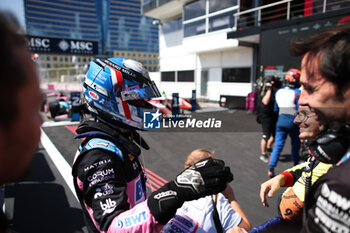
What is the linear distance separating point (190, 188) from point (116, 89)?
0.87m

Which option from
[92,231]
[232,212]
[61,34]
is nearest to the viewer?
[92,231]

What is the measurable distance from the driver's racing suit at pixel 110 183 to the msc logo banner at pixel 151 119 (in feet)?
0.87

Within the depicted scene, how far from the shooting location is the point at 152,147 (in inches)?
235

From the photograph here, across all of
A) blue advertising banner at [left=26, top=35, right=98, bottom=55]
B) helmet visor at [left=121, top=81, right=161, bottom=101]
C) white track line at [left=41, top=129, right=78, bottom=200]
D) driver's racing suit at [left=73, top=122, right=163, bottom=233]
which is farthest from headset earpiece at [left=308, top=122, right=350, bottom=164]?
blue advertising banner at [left=26, top=35, right=98, bottom=55]

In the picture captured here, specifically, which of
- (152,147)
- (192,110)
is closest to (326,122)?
(152,147)

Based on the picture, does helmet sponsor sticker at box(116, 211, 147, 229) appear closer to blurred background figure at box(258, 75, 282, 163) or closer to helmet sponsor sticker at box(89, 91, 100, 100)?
helmet sponsor sticker at box(89, 91, 100, 100)

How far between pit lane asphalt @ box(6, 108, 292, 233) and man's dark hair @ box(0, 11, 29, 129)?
2572 millimetres

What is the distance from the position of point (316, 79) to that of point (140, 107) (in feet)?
3.72

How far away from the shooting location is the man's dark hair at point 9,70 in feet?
1.49

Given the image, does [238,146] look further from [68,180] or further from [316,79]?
[316,79]

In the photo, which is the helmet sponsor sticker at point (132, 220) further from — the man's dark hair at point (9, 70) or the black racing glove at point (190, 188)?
the man's dark hair at point (9, 70)

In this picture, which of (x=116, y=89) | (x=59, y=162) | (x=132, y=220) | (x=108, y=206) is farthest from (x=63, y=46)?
(x=132, y=220)

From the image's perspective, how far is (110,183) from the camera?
1154 millimetres

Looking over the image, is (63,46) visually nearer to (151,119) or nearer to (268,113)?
(268,113)
